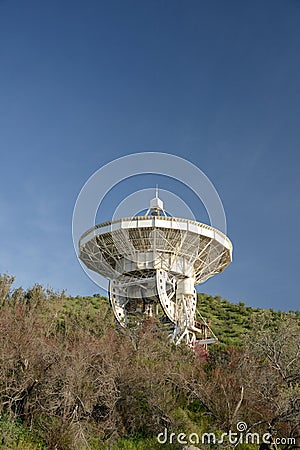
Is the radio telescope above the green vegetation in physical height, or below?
above

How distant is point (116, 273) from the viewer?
30.4 meters

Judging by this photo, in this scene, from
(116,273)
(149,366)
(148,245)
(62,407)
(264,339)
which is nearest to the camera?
(62,407)

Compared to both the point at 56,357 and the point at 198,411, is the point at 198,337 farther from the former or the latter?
the point at 56,357

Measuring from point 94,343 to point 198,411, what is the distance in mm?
4196

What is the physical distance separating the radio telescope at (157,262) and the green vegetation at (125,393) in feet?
34.0

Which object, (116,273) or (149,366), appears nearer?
(149,366)

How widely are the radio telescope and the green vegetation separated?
34.0ft

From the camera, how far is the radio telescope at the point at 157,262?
28.0 meters

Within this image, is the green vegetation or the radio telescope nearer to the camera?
the green vegetation

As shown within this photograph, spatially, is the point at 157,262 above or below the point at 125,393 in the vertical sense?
above

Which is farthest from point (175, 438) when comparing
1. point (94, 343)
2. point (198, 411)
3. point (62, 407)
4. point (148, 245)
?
point (148, 245)

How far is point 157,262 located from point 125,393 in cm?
1280

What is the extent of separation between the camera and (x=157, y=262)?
2855cm

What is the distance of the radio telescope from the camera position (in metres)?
28.0
